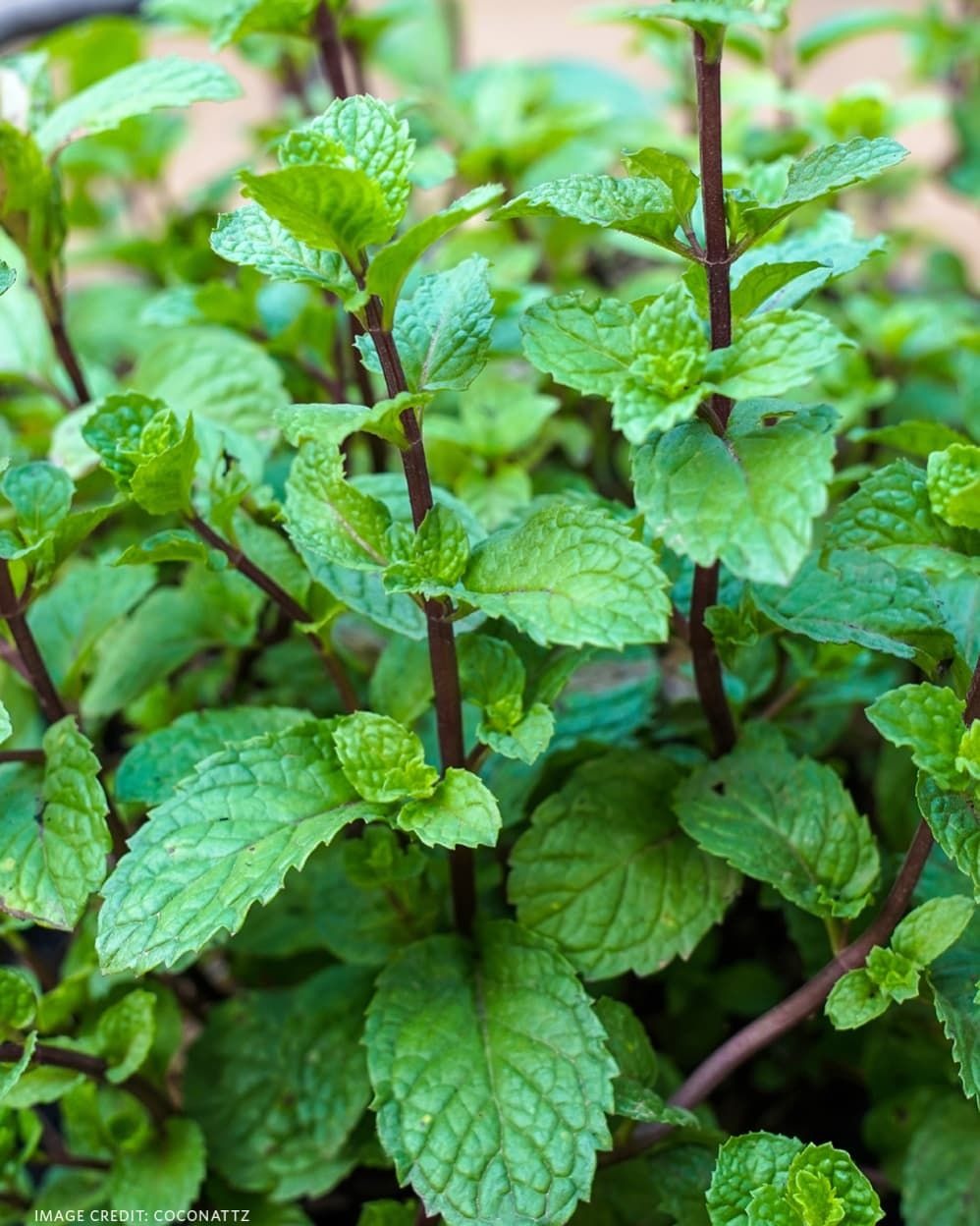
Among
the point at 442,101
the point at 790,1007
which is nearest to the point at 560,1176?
the point at 790,1007

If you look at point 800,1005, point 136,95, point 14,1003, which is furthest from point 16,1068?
point 136,95

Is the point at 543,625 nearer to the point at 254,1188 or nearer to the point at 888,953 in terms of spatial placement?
the point at 888,953

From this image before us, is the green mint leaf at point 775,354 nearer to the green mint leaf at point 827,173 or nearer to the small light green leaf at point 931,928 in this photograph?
the green mint leaf at point 827,173

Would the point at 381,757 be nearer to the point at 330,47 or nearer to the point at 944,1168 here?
the point at 944,1168

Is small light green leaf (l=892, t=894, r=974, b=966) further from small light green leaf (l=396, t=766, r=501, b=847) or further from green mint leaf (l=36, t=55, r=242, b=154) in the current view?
green mint leaf (l=36, t=55, r=242, b=154)

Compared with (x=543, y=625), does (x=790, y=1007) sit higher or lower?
lower

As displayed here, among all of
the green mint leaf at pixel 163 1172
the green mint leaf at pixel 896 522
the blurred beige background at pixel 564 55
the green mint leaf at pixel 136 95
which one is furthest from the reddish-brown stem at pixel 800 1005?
the blurred beige background at pixel 564 55
